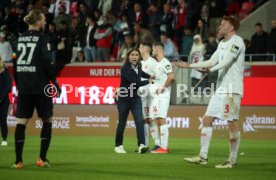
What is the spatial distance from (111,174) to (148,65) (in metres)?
6.40

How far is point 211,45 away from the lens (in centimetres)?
2400

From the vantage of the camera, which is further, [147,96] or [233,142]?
[147,96]

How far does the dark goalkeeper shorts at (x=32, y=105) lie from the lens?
1288 centimetres

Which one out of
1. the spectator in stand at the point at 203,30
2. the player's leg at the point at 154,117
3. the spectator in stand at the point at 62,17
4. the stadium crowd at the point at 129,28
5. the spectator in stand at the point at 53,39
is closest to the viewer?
the player's leg at the point at 154,117

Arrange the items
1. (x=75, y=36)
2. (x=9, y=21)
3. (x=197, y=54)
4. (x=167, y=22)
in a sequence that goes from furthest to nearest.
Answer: (x=9, y=21) → (x=75, y=36) → (x=167, y=22) → (x=197, y=54)

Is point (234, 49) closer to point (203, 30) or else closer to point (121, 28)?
point (203, 30)

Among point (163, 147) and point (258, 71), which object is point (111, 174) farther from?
point (258, 71)

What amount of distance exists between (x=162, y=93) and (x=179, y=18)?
9792 millimetres

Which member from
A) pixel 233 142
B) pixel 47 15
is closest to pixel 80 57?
pixel 47 15

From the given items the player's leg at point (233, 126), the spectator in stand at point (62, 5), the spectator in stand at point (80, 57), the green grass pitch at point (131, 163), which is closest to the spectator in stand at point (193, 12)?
the spectator in stand at point (80, 57)

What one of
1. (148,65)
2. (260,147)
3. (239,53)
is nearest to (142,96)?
(148,65)

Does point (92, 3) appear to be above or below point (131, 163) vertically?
above

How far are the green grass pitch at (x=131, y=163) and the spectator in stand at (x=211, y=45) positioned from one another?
4054 mm

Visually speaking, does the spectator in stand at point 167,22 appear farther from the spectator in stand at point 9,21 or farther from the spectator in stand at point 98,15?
the spectator in stand at point 9,21
